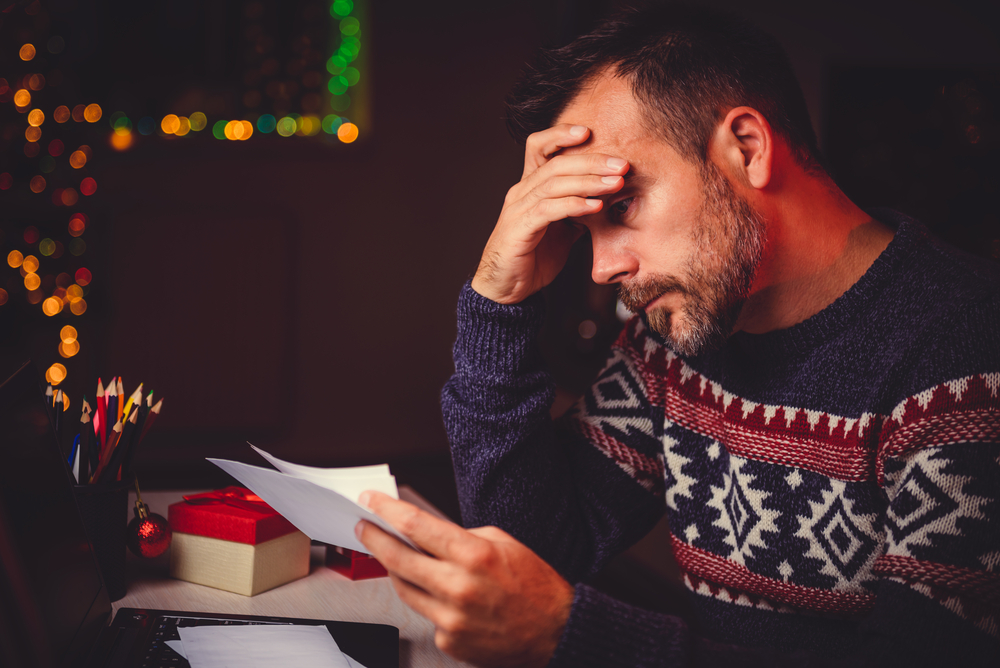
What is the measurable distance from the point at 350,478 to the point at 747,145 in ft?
2.09

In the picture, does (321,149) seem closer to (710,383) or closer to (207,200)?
(207,200)

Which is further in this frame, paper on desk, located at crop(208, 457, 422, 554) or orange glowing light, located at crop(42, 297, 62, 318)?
orange glowing light, located at crop(42, 297, 62, 318)

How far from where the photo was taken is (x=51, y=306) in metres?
3.11

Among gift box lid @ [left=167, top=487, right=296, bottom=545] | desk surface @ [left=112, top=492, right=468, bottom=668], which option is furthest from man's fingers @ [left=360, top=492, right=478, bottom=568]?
gift box lid @ [left=167, top=487, right=296, bottom=545]

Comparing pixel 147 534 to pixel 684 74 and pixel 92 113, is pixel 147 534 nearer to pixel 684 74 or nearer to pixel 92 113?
pixel 684 74

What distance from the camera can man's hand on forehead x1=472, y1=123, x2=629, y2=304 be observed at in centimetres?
96

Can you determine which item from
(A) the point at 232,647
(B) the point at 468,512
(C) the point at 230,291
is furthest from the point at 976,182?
(C) the point at 230,291

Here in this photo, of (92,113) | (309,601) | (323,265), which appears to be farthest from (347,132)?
(309,601)

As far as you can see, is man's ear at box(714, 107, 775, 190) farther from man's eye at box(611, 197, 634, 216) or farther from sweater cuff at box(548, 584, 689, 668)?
sweater cuff at box(548, 584, 689, 668)

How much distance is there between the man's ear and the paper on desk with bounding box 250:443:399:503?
575 mm

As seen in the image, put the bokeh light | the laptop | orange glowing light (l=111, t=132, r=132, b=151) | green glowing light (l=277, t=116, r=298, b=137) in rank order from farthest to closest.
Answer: green glowing light (l=277, t=116, r=298, b=137) → the bokeh light → orange glowing light (l=111, t=132, r=132, b=151) → the laptop

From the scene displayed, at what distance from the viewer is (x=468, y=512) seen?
3.61 feet

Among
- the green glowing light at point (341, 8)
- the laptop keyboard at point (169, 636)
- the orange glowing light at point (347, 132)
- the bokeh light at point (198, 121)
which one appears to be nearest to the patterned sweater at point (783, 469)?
the laptop keyboard at point (169, 636)

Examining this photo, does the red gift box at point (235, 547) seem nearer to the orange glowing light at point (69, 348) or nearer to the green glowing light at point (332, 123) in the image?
the orange glowing light at point (69, 348)
